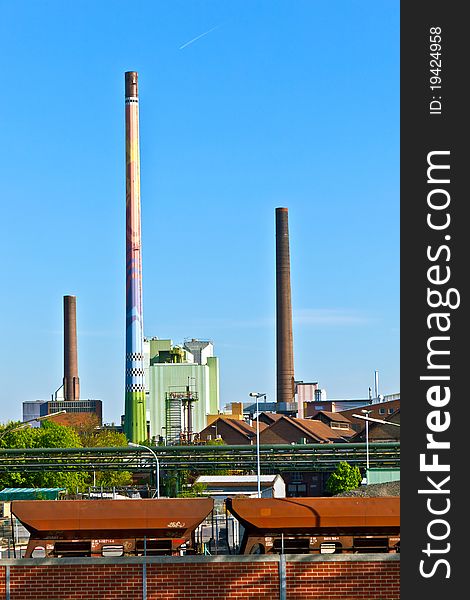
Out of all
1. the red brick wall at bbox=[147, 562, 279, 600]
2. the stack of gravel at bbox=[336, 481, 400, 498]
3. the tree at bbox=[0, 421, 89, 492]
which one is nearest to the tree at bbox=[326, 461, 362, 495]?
the tree at bbox=[0, 421, 89, 492]

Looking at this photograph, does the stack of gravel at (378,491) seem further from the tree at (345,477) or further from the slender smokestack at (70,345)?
the slender smokestack at (70,345)

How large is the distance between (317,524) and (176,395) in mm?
97926

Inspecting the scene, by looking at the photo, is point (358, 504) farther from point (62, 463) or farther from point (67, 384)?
point (67, 384)

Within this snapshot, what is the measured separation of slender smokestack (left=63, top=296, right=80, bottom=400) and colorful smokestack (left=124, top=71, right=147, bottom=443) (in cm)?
2839

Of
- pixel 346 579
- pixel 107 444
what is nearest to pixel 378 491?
pixel 346 579

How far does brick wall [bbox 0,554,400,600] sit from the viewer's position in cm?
2811

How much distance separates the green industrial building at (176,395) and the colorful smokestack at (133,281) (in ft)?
43.4

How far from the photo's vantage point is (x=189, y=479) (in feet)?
294

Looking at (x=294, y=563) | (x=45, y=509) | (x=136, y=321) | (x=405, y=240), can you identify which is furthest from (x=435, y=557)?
(x=136, y=321)

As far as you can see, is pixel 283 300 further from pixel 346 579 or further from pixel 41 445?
pixel 346 579

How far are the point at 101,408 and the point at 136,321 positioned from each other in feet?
159

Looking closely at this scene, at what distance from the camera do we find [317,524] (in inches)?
1164

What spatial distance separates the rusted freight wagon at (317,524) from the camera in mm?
29531

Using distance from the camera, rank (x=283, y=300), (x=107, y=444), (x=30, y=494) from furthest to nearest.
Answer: (x=107, y=444) → (x=283, y=300) → (x=30, y=494)
